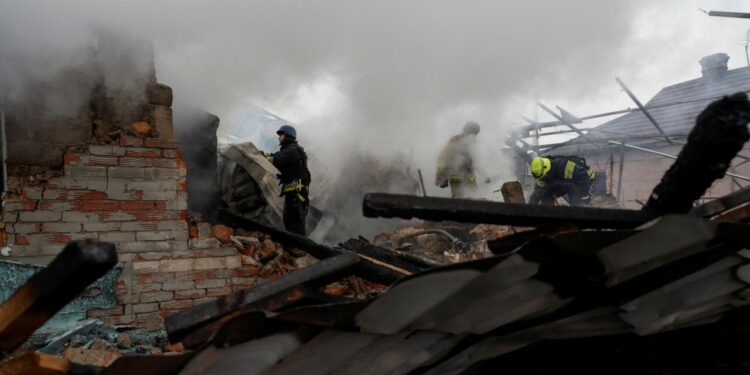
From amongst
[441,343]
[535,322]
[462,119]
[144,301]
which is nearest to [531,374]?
[535,322]

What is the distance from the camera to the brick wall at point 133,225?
3879mm

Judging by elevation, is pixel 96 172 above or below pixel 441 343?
above

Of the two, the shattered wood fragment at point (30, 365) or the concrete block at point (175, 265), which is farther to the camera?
the concrete block at point (175, 265)

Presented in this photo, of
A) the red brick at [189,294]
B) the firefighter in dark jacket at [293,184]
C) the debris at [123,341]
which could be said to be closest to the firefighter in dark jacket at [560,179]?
the firefighter in dark jacket at [293,184]

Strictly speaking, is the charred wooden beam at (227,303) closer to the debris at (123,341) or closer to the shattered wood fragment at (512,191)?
the debris at (123,341)

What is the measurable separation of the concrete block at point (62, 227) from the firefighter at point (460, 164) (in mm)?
6222

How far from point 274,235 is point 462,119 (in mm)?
5959

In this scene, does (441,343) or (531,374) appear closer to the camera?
(441,343)

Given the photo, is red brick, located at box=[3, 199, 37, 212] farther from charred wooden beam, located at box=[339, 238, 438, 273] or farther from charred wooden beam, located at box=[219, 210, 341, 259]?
charred wooden beam, located at box=[339, 238, 438, 273]

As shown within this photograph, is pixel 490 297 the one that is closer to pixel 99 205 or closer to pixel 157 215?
pixel 157 215

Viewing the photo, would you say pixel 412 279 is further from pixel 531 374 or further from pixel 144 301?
pixel 144 301

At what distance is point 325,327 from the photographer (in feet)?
3.74

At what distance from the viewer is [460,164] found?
8961 mm

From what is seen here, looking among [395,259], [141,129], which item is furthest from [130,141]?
[395,259]
